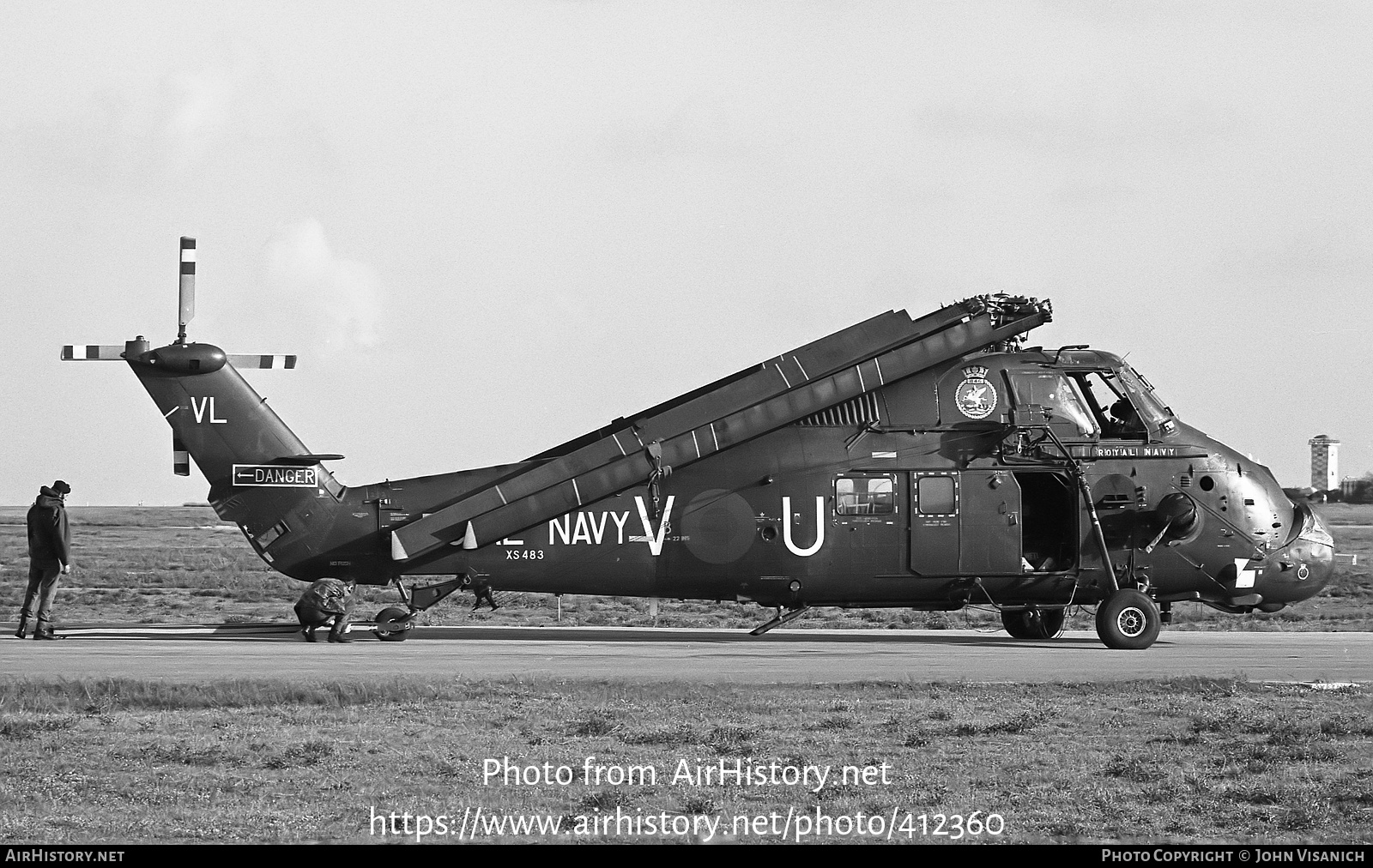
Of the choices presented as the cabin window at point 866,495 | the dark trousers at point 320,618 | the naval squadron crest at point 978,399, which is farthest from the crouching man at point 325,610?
the naval squadron crest at point 978,399

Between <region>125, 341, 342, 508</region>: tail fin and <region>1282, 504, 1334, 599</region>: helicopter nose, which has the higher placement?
<region>125, 341, 342, 508</region>: tail fin

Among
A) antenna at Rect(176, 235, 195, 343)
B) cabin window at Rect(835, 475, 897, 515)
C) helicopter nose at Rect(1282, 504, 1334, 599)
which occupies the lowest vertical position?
helicopter nose at Rect(1282, 504, 1334, 599)

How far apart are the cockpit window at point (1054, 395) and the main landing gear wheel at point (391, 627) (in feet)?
30.8

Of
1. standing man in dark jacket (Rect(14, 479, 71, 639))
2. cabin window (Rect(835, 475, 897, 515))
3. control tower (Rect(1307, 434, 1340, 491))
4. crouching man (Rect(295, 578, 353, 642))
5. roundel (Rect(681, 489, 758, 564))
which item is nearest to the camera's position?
standing man in dark jacket (Rect(14, 479, 71, 639))

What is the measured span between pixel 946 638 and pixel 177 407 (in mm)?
12115

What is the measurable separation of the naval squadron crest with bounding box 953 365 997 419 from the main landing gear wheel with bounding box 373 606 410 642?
28.1 feet

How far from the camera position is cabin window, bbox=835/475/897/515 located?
69.6 feet

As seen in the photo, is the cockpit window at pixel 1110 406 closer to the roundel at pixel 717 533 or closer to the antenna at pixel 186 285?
the roundel at pixel 717 533

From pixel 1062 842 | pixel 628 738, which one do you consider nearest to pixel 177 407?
pixel 628 738

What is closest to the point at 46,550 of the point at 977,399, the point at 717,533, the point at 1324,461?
the point at 717,533

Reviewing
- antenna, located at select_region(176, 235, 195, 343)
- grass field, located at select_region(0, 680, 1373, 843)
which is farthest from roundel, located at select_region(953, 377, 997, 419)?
antenna, located at select_region(176, 235, 195, 343)

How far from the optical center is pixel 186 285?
21078 mm

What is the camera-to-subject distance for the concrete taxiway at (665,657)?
16609 millimetres

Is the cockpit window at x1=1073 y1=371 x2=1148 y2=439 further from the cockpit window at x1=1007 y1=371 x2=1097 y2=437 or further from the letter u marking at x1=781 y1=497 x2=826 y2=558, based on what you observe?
the letter u marking at x1=781 y1=497 x2=826 y2=558
